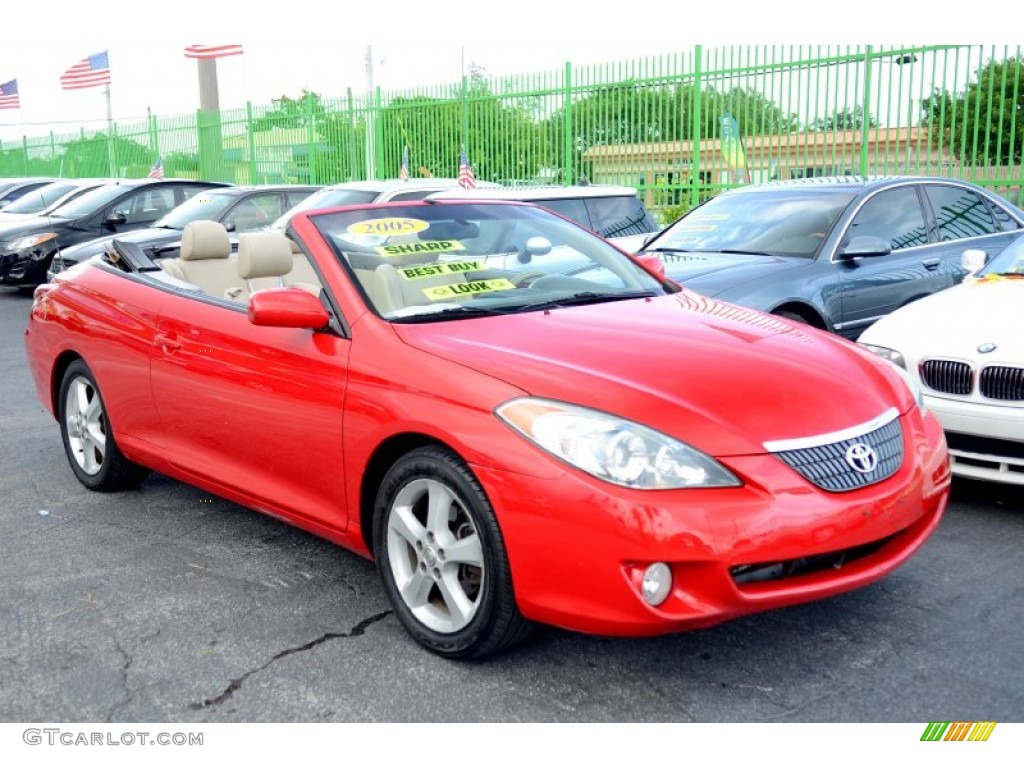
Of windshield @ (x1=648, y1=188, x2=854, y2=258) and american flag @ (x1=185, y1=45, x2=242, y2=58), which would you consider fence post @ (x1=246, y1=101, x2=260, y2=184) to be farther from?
windshield @ (x1=648, y1=188, x2=854, y2=258)

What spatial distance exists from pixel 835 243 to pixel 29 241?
1087cm

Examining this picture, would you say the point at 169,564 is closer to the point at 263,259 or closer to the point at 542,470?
the point at 263,259

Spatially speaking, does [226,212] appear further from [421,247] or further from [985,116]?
[421,247]

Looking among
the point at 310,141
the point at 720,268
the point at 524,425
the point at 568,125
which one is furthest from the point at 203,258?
the point at 310,141

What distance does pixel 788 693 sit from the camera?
3111mm

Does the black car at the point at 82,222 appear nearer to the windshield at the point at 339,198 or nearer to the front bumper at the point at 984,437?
the windshield at the point at 339,198

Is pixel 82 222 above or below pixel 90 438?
above

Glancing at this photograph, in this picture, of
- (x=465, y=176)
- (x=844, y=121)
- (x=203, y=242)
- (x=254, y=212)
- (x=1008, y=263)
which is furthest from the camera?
(x=465, y=176)

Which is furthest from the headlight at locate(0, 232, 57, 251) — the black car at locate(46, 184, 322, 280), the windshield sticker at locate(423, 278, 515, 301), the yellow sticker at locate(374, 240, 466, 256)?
the windshield sticker at locate(423, 278, 515, 301)

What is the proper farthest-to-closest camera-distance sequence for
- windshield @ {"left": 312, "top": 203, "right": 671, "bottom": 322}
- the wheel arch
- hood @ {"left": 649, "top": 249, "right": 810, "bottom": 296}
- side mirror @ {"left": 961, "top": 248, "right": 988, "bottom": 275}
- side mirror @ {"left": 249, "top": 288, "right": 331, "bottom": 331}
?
hood @ {"left": 649, "top": 249, "right": 810, "bottom": 296} → side mirror @ {"left": 961, "top": 248, "right": 988, "bottom": 275} → windshield @ {"left": 312, "top": 203, "right": 671, "bottom": 322} → side mirror @ {"left": 249, "top": 288, "right": 331, "bottom": 331} → the wheel arch

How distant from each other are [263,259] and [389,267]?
0.80 meters

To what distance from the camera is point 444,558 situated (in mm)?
3330

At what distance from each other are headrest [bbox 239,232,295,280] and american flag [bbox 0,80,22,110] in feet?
112

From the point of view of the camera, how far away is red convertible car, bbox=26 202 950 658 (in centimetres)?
293
